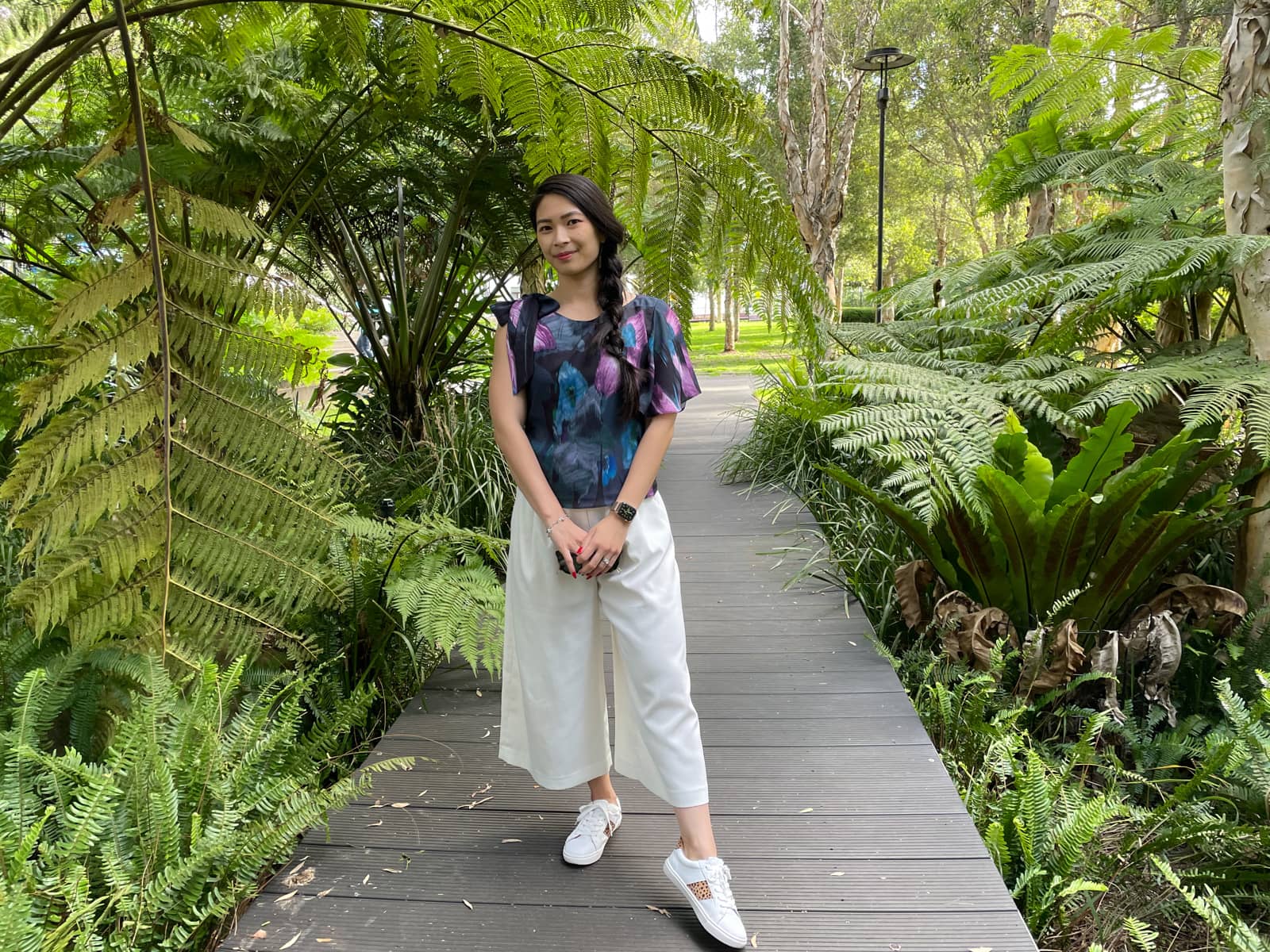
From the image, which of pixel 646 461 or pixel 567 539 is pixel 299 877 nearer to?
pixel 567 539

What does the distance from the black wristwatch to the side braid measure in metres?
0.20

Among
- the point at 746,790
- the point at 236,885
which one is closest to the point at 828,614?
the point at 746,790

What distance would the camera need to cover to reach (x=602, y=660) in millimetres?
1888

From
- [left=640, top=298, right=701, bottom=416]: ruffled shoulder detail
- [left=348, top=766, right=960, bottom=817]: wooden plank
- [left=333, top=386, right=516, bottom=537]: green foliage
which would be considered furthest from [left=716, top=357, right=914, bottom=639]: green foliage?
[left=333, top=386, right=516, bottom=537]: green foliage

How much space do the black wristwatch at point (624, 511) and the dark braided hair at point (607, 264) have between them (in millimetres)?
202

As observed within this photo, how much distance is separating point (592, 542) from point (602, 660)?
327 millimetres

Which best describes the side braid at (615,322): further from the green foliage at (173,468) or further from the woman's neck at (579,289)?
the green foliage at (173,468)

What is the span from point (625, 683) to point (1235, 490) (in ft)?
8.54

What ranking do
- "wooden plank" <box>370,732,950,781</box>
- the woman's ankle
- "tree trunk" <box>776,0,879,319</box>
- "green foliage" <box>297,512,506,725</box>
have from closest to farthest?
1. the woman's ankle
2. "wooden plank" <box>370,732,950,781</box>
3. "green foliage" <box>297,512,506,725</box>
4. "tree trunk" <box>776,0,879,319</box>

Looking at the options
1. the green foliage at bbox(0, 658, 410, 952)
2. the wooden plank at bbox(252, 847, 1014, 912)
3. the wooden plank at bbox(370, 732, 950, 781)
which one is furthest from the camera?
the wooden plank at bbox(370, 732, 950, 781)

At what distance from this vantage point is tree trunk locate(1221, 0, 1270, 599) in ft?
9.49

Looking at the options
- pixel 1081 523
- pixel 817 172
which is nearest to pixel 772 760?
pixel 1081 523

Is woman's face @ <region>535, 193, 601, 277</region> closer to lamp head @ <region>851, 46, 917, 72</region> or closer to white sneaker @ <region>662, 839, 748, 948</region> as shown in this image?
white sneaker @ <region>662, 839, 748, 948</region>

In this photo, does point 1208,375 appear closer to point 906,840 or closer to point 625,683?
point 906,840
